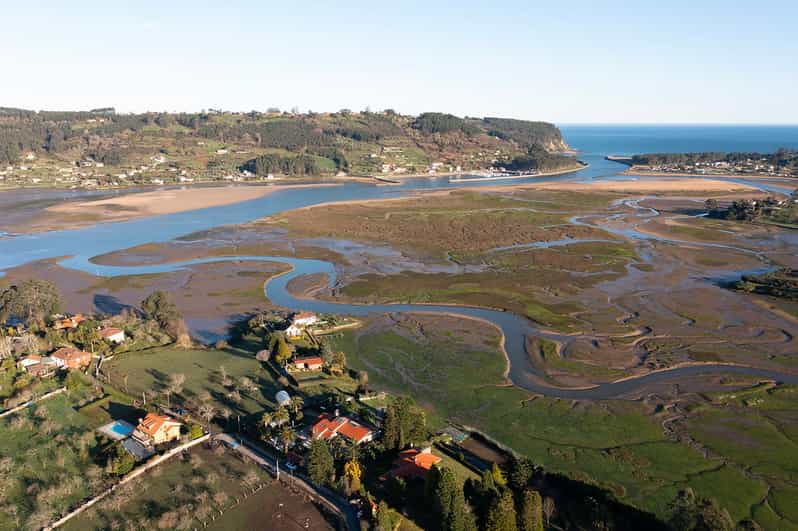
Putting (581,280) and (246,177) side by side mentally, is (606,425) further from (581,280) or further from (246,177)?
(246,177)

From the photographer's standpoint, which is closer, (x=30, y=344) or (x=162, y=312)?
(x=30, y=344)

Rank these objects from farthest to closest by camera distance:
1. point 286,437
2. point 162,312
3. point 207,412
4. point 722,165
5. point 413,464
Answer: point 722,165 < point 162,312 < point 207,412 < point 286,437 < point 413,464

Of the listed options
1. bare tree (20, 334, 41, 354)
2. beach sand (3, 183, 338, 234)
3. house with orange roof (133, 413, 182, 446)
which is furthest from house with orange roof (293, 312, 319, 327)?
beach sand (3, 183, 338, 234)

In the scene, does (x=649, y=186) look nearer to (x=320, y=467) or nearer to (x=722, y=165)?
(x=722, y=165)

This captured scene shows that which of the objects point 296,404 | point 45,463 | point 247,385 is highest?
point 296,404

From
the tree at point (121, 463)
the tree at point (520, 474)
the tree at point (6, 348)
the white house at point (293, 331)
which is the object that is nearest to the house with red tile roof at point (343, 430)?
the tree at point (520, 474)

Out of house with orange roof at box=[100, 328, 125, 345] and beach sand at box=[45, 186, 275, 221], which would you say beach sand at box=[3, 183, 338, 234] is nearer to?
beach sand at box=[45, 186, 275, 221]

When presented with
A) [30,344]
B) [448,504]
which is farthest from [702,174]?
[30,344]
